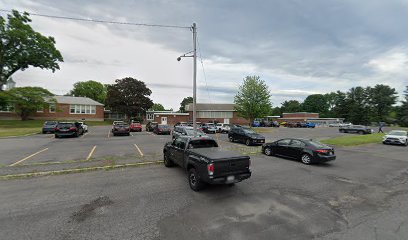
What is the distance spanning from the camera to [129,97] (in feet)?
176

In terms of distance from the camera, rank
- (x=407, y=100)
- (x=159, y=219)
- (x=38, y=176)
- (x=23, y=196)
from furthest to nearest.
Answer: (x=407, y=100) → (x=38, y=176) → (x=23, y=196) → (x=159, y=219)

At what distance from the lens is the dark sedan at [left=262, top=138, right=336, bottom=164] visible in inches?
405

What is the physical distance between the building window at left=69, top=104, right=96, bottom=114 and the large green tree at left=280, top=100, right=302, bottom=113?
103 m

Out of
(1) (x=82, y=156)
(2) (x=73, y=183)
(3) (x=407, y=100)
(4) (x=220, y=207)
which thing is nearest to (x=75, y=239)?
(4) (x=220, y=207)

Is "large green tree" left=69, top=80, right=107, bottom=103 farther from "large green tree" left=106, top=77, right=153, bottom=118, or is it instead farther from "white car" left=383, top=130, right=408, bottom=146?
"white car" left=383, top=130, right=408, bottom=146

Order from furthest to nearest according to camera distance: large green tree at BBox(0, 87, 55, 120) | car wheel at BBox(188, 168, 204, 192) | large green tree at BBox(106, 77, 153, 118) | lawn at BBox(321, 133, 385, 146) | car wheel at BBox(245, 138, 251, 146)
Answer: large green tree at BBox(106, 77, 153, 118)
large green tree at BBox(0, 87, 55, 120)
lawn at BBox(321, 133, 385, 146)
car wheel at BBox(245, 138, 251, 146)
car wheel at BBox(188, 168, 204, 192)

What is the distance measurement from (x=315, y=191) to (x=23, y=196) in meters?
9.14

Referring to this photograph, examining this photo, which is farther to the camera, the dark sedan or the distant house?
the distant house

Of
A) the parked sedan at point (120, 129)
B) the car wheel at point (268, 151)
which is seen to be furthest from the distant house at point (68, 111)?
the car wheel at point (268, 151)

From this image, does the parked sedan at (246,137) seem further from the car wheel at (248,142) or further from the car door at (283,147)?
the car door at (283,147)

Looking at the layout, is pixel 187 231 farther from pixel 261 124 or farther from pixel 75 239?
pixel 261 124

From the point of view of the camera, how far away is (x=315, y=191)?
6582 millimetres

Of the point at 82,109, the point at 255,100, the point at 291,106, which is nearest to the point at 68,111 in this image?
the point at 82,109

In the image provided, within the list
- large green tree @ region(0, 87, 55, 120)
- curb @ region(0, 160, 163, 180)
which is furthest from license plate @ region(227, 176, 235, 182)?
large green tree @ region(0, 87, 55, 120)
